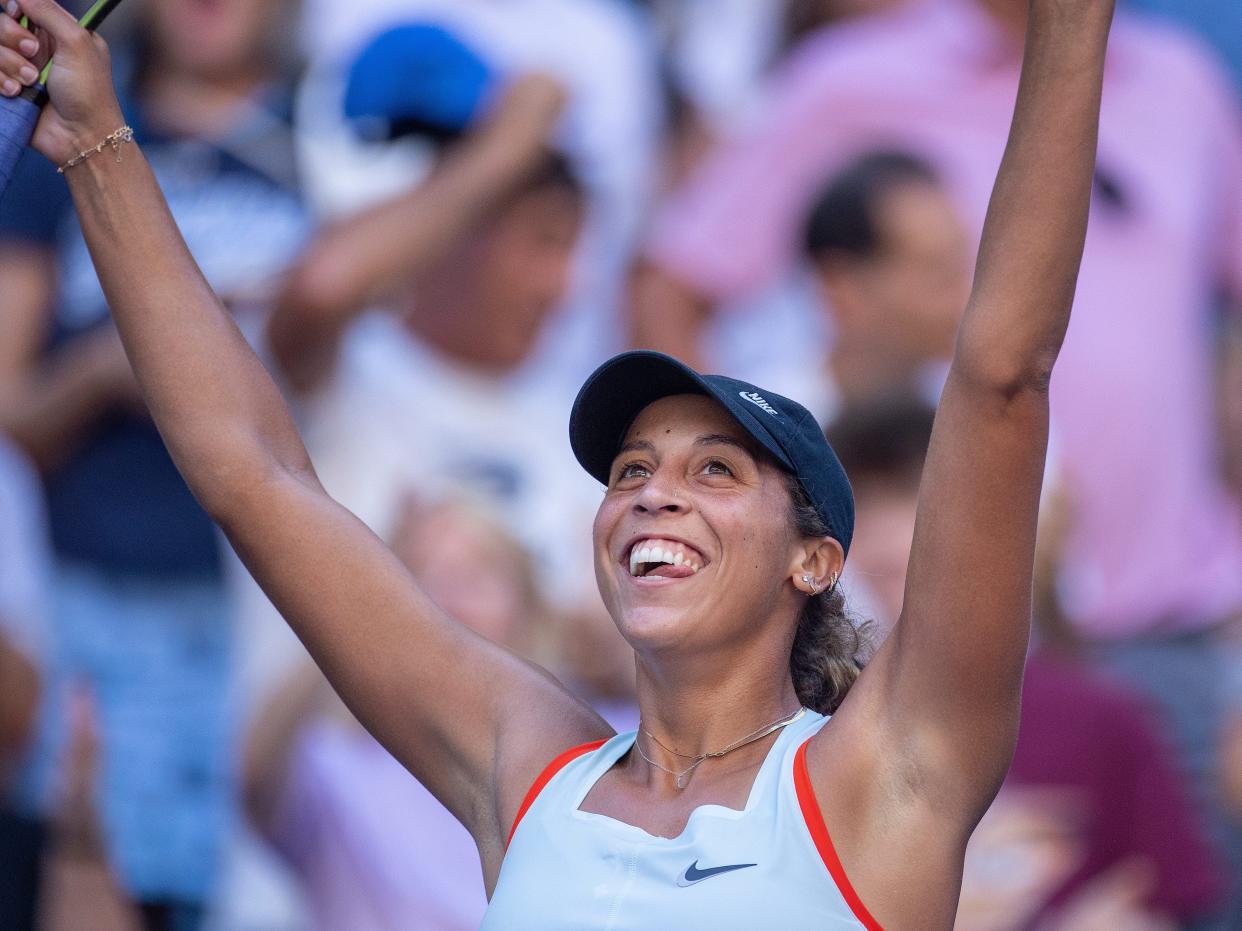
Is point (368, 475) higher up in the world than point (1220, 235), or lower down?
lower down

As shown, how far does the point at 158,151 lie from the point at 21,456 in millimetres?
963

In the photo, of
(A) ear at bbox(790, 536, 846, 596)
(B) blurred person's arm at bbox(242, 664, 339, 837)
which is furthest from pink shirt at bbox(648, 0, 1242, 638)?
(A) ear at bbox(790, 536, 846, 596)

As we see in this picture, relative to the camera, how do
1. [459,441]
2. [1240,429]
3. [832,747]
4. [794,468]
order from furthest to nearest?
[459,441], [1240,429], [794,468], [832,747]

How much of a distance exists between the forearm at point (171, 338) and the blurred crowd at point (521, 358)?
2464mm

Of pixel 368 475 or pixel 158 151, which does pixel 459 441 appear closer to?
pixel 368 475

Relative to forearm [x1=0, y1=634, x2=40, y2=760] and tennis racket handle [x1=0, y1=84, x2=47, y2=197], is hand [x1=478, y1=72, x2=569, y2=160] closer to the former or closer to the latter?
forearm [x1=0, y1=634, x2=40, y2=760]

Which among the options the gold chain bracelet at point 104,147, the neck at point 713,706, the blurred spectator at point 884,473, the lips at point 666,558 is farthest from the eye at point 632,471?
the blurred spectator at point 884,473

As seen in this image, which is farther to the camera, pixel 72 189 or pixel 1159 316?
pixel 1159 316

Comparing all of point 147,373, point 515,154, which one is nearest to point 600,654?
point 515,154

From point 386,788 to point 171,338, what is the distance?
8.47ft

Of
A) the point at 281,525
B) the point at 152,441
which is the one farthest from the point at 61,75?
the point at 152,441

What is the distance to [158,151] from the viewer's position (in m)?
4.75

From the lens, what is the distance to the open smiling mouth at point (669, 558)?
1884mm

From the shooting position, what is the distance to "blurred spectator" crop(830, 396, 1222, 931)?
4004 mm
